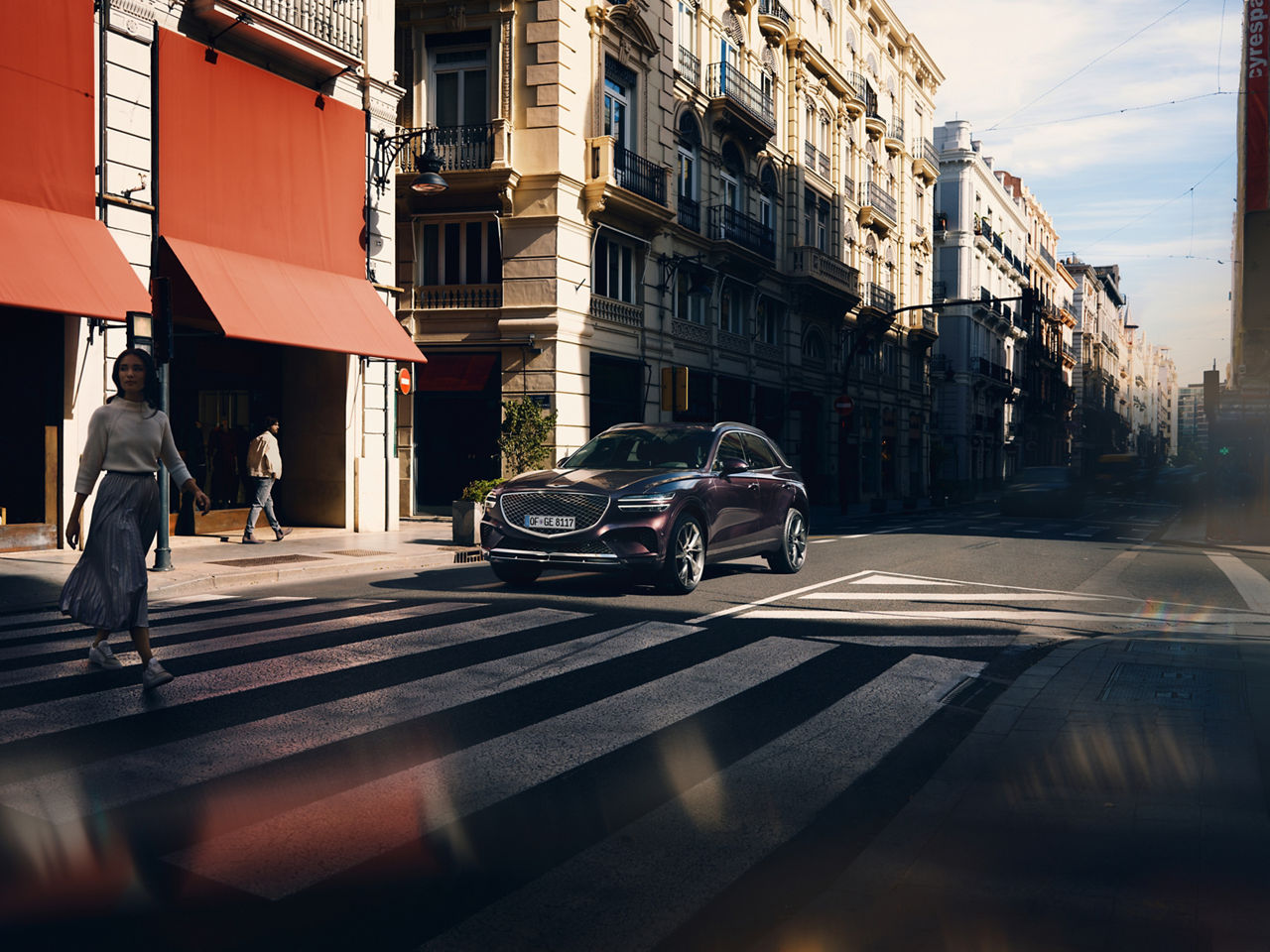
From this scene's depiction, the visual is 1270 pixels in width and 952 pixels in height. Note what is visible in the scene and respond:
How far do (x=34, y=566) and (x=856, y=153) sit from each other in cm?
3659

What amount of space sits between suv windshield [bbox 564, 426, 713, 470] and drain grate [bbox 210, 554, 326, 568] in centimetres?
361

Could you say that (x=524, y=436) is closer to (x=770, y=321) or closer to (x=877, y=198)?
(x=770, y=321)

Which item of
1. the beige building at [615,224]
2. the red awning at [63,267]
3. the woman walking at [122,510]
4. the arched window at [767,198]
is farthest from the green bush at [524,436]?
the arched window at [767,198]

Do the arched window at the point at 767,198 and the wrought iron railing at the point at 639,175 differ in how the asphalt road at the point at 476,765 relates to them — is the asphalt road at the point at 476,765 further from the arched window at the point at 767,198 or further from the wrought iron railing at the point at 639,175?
the arched window at the point at 767,198

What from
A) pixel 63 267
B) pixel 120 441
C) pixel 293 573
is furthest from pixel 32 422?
pixel 120 441

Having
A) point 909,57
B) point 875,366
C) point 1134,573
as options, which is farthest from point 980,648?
point 909,57

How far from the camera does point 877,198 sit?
43531mm

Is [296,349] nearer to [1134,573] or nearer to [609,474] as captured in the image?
[609,474]

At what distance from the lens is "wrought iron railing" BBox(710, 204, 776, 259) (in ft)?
95.8

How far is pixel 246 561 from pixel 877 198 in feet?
119

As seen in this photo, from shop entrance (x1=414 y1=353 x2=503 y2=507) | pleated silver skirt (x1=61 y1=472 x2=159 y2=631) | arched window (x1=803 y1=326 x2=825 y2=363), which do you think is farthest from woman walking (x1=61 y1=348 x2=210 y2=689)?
arched window (x1=803 y1=326 x2=825 y2=363)

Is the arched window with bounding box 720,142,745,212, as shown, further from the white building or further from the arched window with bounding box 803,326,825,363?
the white building

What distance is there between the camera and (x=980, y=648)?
7.44 m

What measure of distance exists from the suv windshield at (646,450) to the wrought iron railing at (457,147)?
13041 millimetres
